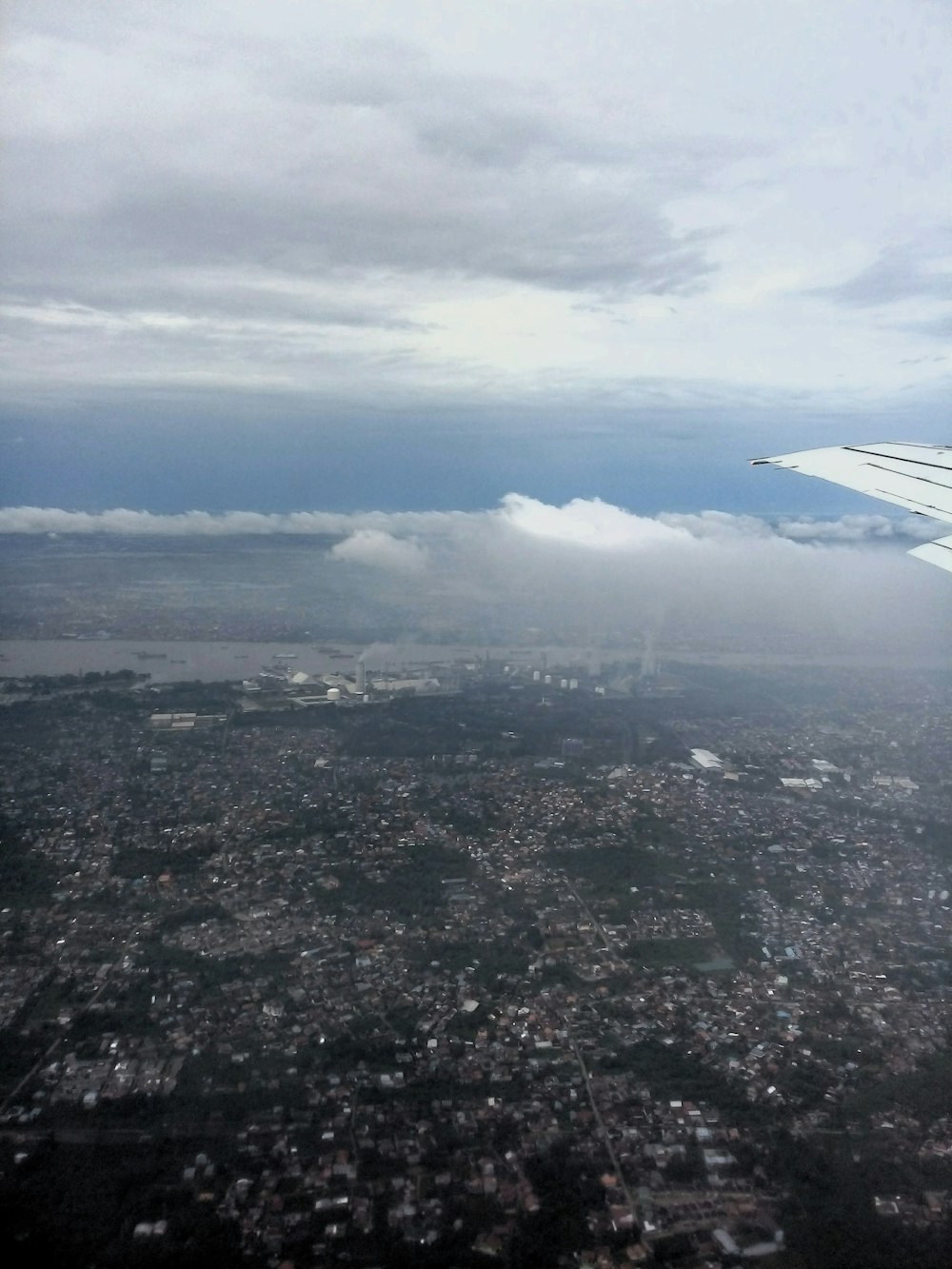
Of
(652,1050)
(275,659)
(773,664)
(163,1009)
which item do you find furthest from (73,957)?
(773,664)

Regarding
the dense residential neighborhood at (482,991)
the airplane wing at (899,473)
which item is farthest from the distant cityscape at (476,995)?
the airplane wing at (899,473)

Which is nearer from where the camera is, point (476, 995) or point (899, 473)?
point (899, 473)

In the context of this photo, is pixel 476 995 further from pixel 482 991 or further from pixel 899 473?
pixel 899 473

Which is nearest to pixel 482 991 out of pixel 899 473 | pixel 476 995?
pixel 476 995

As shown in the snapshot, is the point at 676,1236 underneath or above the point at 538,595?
underneath

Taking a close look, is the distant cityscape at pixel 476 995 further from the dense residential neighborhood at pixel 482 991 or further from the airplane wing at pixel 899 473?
the airplane wing at pixel 899 473

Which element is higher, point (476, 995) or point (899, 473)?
point (899, 473)

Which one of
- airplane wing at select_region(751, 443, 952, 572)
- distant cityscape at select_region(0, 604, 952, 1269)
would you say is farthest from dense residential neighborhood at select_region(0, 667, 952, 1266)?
airplane wing at select_region(751, 443, 952, 572)

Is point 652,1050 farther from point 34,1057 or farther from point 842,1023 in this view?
point 34,1057
